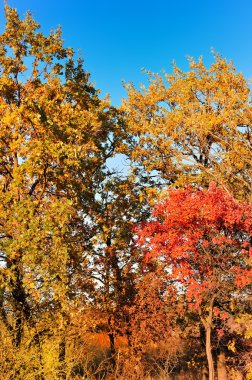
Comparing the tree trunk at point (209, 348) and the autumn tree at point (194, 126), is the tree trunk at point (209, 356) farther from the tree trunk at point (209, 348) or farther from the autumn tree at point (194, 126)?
the autumn tree at point (194, 126)

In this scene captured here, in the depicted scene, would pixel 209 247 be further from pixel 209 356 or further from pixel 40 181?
pixel 40 181

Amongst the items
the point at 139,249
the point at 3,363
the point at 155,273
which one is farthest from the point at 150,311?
the point at 3,363

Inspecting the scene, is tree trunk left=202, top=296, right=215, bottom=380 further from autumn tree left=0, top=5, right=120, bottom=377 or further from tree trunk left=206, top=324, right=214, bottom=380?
autumn tree left=0, top=5, right=120, bottom=377

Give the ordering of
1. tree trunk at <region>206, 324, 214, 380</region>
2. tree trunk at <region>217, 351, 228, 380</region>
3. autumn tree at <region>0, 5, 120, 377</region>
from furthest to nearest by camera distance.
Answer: tree trunk at <region>217, 351, 228, 380</region> < tree trunk at <region>206, 324, 214, 380</region> < autumn tree at <region>0, 5, 120, 377</region>

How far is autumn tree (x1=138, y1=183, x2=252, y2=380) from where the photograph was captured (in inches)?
578

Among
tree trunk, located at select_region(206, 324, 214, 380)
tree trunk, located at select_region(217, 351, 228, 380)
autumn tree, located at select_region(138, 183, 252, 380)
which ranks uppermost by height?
autumn tree, located at select_region(138, 183, 252, 380)

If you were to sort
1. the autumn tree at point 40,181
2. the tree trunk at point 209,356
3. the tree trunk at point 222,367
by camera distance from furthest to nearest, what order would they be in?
the tree trunk at point 222,367 < the tree trunk at point 209,356 < the autumn tree at point 40,181

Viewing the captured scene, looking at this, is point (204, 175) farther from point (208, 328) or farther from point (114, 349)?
point (114, 349)

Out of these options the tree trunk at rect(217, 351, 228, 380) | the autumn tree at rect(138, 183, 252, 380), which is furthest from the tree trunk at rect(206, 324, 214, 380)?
the tree trunk at rect(217, 351, 228, 380)

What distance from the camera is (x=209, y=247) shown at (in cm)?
1521

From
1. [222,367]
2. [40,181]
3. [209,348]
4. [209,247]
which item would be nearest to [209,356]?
[209,348]

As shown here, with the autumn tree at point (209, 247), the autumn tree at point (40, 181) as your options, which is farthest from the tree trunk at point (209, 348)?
the autumn tree at point (40, 181)

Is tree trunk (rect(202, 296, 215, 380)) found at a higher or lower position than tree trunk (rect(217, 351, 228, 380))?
higher

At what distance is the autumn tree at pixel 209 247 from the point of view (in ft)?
48.2
